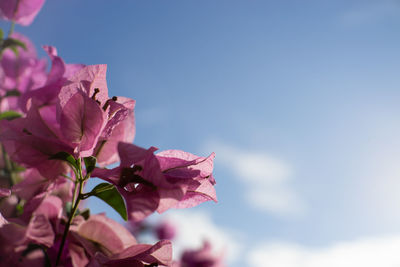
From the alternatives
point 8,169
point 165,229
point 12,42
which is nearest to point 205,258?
point 165,229

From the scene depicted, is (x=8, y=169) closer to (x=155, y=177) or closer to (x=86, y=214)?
(x=86, y=214)

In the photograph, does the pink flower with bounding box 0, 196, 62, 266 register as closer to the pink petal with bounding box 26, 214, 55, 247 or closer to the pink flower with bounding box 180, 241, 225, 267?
the pink petal with bounding box 26, 214, 55, 247

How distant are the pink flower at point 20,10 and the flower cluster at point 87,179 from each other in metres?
0.65

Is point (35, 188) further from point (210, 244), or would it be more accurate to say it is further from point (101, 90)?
point (210, 244)

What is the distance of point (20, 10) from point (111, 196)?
970 millimetres

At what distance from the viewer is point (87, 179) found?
60cm

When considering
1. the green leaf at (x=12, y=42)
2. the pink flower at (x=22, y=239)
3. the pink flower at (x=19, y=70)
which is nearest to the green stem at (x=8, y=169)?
the pink flower at (x=19, y=70)

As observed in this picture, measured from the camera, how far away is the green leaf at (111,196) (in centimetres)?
61

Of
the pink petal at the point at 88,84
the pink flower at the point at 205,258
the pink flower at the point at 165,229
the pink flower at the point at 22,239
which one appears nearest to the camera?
the pink flower at the point at 22,239

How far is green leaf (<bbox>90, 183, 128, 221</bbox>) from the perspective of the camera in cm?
61

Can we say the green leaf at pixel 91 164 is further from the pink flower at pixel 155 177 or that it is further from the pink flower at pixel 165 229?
the pink flower at pixel 165 229

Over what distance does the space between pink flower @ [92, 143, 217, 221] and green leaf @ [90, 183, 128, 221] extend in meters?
0.03

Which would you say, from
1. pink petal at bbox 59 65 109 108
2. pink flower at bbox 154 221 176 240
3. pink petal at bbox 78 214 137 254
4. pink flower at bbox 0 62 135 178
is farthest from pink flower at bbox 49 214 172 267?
pink flower at bbox 154 221 176 240

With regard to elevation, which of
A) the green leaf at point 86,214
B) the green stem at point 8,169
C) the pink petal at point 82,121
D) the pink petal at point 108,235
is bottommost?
the pink petal at point 108,235
